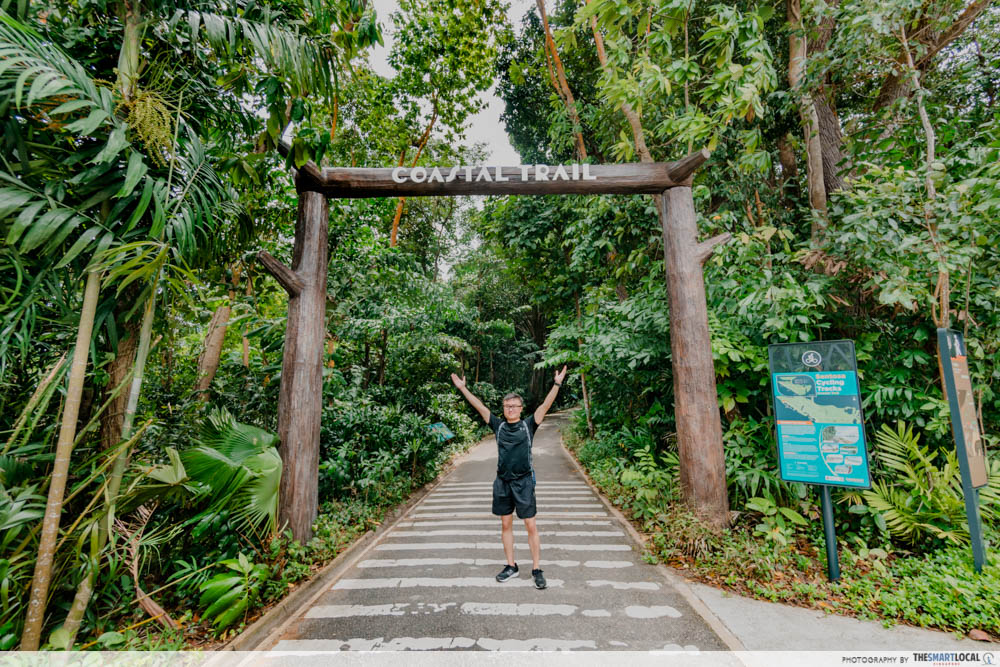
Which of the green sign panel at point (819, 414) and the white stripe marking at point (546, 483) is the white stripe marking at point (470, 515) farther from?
the green sign panel at point (819, 414)

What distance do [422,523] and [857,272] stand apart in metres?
5.96

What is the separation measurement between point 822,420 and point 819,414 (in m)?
0.05

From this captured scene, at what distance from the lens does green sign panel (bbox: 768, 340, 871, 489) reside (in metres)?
3.12

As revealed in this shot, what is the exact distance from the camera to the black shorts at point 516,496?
10.9ft

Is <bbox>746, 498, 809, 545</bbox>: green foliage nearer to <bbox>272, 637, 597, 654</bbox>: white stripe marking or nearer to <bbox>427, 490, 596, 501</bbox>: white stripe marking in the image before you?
<bbox>272, 637, 597, 654</bbox>: white stripe marking

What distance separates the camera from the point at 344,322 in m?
5.84

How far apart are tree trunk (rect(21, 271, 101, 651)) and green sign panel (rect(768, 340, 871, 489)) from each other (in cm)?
540

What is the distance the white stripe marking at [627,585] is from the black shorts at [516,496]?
83 cm

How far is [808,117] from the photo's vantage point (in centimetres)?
472

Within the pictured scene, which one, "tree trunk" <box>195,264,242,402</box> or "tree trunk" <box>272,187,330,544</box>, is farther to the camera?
"tree trunk" <box>195,264,242,402</box>

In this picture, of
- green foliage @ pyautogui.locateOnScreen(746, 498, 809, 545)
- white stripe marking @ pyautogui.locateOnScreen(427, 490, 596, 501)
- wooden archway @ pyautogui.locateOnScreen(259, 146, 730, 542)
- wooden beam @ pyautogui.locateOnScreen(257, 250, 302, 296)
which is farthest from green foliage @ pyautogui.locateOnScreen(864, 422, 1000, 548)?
wooden beam @ pyautogui.locateOnScreen(257, 250, 302, 296)

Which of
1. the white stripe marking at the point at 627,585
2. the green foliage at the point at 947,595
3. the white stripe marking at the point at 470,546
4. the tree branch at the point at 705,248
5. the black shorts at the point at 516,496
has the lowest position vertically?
the white stripe marking at the point at 470,546

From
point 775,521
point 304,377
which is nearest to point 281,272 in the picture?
point 304,377

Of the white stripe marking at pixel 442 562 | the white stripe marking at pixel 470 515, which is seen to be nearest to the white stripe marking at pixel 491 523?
the white stripe marking at pixel 470 515
